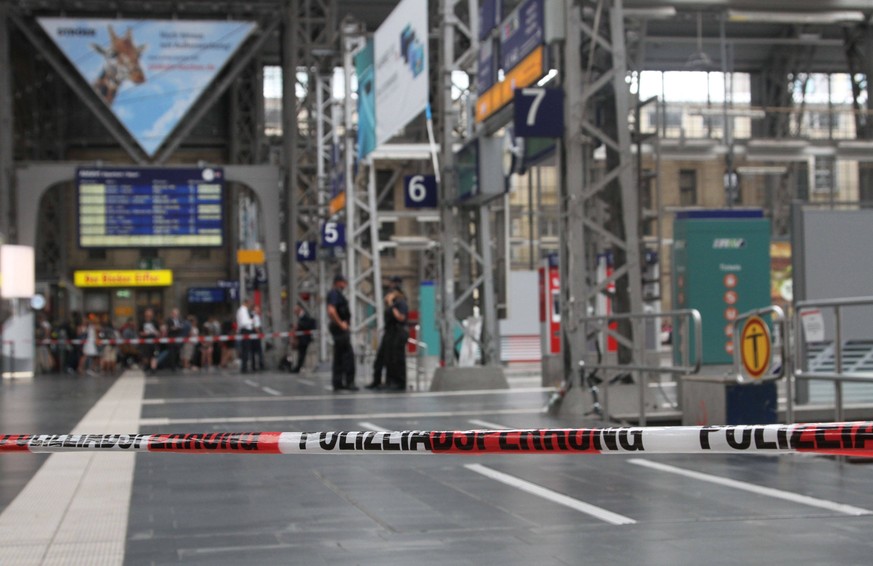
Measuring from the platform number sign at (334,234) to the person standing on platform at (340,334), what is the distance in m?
8.50

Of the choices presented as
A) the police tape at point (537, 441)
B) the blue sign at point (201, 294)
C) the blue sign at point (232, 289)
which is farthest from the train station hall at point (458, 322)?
the blue sign at point (201, 294)

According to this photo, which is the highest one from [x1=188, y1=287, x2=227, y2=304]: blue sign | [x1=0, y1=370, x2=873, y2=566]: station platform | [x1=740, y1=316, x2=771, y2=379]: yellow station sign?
[x1=188, y1=287, x2=227, y2=304]: blue sign

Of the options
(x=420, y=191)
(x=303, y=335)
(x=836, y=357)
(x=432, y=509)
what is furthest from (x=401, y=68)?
(x=432, y=509)

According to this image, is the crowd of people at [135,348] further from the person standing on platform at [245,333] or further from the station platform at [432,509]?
the station platform at [432,509]

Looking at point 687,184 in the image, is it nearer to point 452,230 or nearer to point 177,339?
point 177,339

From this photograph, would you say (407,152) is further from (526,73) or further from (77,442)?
(77,442)

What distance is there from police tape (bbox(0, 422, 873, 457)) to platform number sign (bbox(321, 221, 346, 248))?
81.9 ft

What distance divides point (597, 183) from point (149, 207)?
64.0ft

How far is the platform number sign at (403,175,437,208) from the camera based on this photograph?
73.7 ft

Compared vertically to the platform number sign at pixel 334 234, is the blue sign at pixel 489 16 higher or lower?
higher

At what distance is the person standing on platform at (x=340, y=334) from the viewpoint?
20.3m

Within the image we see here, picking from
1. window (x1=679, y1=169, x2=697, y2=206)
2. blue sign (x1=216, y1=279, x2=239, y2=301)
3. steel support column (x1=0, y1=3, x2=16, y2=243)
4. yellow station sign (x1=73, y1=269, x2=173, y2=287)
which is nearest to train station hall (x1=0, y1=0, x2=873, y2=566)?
steel support column (x1=0, y1=3, x2=16, y2=243)

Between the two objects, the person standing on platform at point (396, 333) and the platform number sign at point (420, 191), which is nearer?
the person standing on platform at point (396, 333)

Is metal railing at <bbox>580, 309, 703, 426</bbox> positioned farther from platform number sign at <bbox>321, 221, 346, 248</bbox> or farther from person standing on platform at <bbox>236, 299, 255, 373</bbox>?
person standing on platform at <bbox>236, 299, 255, 373</bbox>
